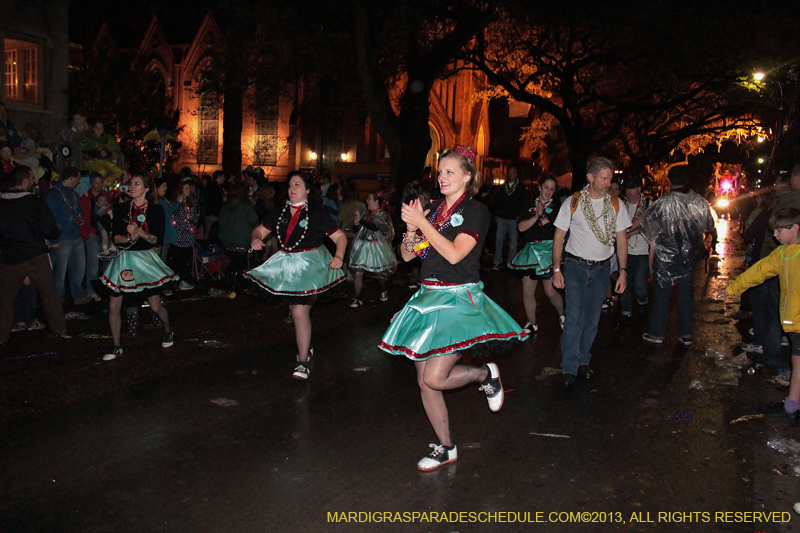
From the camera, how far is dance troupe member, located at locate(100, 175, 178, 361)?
290 inches

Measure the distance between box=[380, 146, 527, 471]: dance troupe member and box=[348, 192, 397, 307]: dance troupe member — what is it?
619 cm

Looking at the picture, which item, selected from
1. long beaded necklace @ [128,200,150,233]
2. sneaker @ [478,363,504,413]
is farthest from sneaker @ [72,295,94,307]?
sneaker @ [478,363,504,413]

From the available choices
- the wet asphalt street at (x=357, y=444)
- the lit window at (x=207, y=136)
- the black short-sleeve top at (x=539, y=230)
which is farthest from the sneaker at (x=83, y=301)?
the lit window at (x=207, y=136)

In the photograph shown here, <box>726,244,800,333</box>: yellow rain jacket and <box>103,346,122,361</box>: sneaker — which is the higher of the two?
<box>726,244,800,333</box>: yellow rain jacket

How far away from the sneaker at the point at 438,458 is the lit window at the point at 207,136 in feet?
124

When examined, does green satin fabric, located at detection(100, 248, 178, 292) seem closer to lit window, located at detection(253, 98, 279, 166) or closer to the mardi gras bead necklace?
the mardi gras bead necklace

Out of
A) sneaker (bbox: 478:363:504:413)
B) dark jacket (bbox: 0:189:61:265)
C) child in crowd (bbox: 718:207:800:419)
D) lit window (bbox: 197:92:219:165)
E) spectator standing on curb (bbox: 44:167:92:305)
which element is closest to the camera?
sneaker (bbox: 478:363:504:413)

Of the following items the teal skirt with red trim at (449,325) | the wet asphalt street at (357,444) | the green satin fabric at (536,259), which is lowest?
the wet asphalt street at (357,444)

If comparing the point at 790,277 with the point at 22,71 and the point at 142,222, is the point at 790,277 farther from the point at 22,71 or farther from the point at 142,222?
the point at 22,71

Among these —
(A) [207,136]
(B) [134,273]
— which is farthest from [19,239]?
(A) [207,136]

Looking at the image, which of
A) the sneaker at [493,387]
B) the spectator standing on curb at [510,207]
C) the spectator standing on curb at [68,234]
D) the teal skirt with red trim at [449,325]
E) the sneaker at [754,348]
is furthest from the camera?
the spectator standing on curb at [510,207]

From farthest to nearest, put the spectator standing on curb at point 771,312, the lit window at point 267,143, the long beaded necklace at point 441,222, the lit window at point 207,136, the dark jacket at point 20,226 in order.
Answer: the lit window at point 207,136 < the lit window at point 267,143 < the dark jacket at point 20,226 < the spectator standing on curb at point 771,312 < the long beaded necklace at point 441,222

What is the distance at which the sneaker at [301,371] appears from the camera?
7.04m

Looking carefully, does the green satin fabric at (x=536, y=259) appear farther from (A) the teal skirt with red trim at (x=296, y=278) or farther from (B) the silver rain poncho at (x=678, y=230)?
(A) the teal skirt with red trim at (x=296, y=278)
